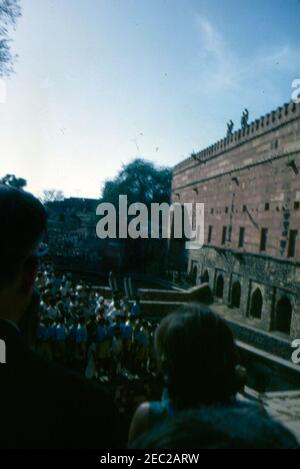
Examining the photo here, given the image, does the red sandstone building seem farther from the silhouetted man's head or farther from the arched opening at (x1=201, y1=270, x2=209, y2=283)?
the silhouetted man's head

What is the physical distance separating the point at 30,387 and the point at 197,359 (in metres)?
0.94

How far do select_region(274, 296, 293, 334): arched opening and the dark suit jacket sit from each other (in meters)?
17.3

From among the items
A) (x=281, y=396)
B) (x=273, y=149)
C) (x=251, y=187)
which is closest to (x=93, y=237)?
(x=251, y=187)

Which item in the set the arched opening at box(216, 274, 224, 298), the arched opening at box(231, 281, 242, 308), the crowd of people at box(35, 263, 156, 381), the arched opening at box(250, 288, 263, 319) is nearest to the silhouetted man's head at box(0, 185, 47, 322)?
the crowd of people at box(35, 263, 156, 381)

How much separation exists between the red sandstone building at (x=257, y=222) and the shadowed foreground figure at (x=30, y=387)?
617 inches

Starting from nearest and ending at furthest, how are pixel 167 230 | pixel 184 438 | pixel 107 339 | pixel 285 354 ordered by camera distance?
pixel 184 438, pixel 107 339, pixel 285 354, pixel 167 230

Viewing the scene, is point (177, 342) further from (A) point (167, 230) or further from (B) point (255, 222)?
(A) point (167, 230)

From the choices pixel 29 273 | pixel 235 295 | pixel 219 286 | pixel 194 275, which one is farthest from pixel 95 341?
pixel 194 275

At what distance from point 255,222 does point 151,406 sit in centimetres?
1905

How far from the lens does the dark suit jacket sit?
3.98 feet

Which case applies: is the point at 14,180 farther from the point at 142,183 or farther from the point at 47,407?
the point at 47,407

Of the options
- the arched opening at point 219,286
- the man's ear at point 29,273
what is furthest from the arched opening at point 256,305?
the man's ear at point 29,273

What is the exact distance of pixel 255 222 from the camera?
20234 millimetres

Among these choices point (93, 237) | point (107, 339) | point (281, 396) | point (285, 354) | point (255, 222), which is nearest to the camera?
point (281, 396)
